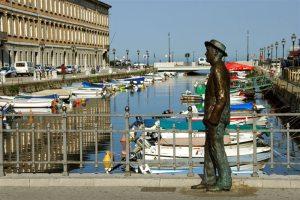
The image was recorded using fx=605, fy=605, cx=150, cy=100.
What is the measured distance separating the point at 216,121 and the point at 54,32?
91412 mm

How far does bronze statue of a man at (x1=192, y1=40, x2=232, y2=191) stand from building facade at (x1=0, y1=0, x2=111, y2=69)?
64849 millimetres

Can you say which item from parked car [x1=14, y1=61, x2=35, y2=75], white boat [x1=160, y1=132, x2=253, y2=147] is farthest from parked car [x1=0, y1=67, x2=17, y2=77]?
white boat [x1=160, y1=132, x2=253, y2=147]

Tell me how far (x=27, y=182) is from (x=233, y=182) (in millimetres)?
4164

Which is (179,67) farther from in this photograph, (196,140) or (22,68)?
(196,140)

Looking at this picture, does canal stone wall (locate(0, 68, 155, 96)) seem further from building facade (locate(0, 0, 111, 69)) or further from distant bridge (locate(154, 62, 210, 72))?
distant bridge (locate(154, 62, 210, 72))

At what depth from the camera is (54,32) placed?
330ft

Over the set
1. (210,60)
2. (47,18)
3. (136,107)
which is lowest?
(136,107)

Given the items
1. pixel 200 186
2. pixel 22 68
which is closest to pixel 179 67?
pixel 22 68

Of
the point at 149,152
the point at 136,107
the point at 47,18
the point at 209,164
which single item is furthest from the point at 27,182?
the point at 47,18

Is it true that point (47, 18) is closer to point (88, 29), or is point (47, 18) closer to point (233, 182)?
point (88, 29)

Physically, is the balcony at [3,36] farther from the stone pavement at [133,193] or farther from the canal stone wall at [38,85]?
the stone pavement at [133,193]

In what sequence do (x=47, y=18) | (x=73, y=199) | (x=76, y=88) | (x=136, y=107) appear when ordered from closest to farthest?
1. (x=73, y=199)
2. (x=136, y=107)
3. (x=76, y=88)
4. (x=47, y=18)

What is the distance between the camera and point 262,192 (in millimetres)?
11539

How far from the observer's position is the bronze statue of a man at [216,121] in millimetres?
11398
